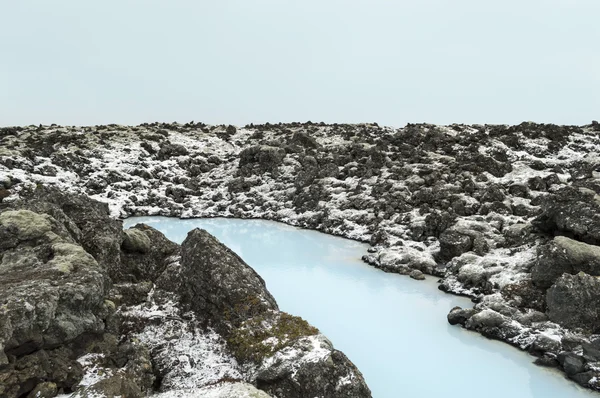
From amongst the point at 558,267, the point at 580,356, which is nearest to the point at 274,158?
the point at 558,267

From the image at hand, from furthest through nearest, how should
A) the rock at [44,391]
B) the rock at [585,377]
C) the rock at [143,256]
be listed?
the rock at [143,256] → the rock at [585,377] → the rock at [44,391]

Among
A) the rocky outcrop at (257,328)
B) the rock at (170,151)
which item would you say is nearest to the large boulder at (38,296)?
the rocky outcrop at (257,328)

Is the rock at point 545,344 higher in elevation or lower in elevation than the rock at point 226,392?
lower

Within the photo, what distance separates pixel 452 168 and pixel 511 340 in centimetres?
2275

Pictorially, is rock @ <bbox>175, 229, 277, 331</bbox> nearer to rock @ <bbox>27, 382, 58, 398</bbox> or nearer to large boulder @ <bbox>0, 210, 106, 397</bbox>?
large boulder @ <bbox>0, 210, 106, 397</bbox>

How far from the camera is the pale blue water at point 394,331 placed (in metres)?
11.0

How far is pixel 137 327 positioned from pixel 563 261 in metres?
14.9

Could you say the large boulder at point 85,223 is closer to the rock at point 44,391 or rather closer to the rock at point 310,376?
the rock at point 44,391

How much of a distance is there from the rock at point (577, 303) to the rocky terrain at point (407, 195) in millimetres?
35

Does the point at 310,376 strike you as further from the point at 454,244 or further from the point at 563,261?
the point at 454,244

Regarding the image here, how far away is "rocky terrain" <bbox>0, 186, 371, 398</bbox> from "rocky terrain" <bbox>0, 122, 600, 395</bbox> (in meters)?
0.20

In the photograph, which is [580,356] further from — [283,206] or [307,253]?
[283,206]

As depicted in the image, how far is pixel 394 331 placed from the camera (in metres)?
14.2

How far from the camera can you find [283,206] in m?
34.8
